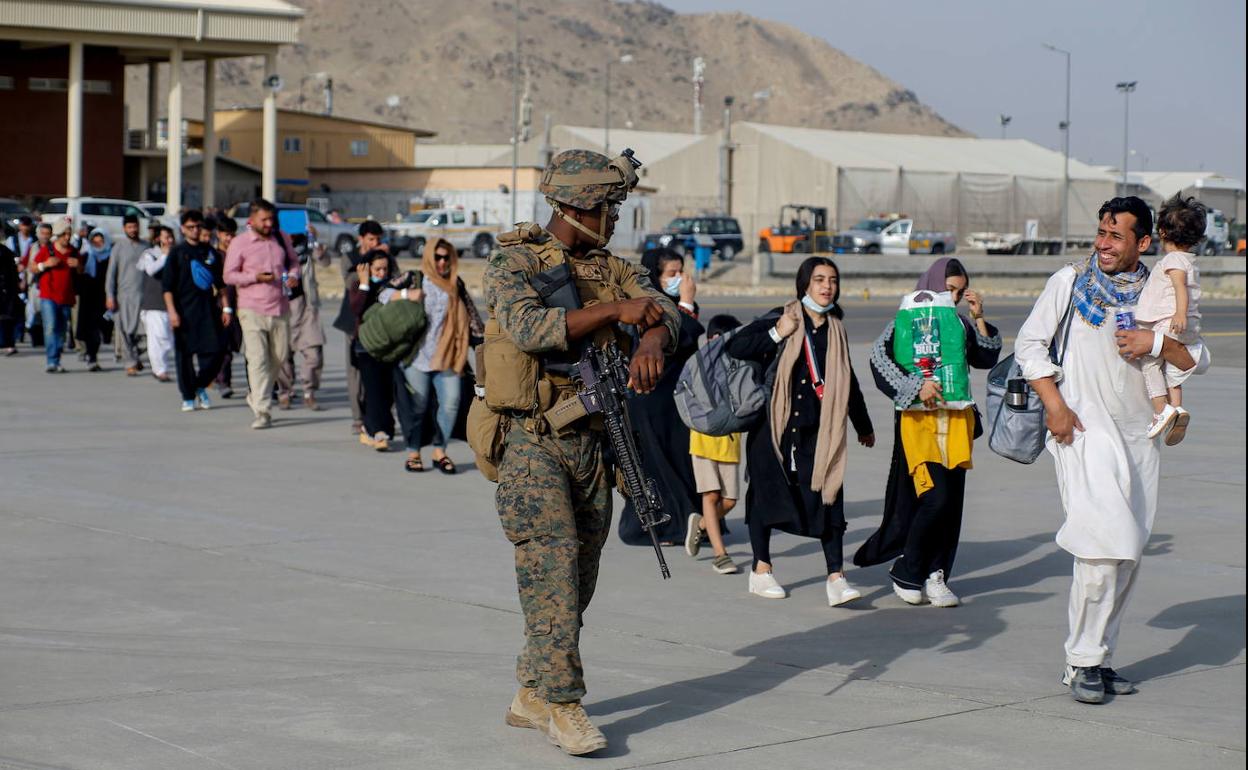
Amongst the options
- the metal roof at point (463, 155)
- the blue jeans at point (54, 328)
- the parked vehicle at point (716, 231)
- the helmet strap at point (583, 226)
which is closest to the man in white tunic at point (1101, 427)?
the helmet strap at point (583, 226)

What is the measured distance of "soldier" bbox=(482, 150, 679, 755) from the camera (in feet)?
17.2

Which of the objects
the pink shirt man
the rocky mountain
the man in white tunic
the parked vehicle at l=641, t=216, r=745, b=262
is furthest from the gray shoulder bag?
the rocky mountain

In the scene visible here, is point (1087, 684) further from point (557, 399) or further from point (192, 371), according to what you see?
point (192, 371)

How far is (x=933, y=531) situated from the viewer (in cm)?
781

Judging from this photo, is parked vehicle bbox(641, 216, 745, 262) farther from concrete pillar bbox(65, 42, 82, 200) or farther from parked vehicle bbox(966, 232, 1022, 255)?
concrete pillar bbox(65, 42, 82, 200)

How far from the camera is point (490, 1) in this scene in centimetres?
18988

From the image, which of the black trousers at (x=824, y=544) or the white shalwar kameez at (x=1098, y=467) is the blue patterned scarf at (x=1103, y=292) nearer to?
the white shalwar kameez at (x=1098, y=467)

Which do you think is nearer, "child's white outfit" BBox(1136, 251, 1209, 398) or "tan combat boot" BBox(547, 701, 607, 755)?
"tan combat boot" BBox(547, 701, 607, 755)

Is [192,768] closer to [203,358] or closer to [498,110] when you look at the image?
[203,358]

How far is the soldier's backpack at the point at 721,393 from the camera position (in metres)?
7.96

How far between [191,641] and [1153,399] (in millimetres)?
3755

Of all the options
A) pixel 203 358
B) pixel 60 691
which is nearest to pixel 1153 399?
pixel 60 691

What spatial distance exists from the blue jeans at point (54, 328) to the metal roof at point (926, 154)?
59754 millimetres

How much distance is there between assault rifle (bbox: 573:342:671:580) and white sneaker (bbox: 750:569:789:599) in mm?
2568
